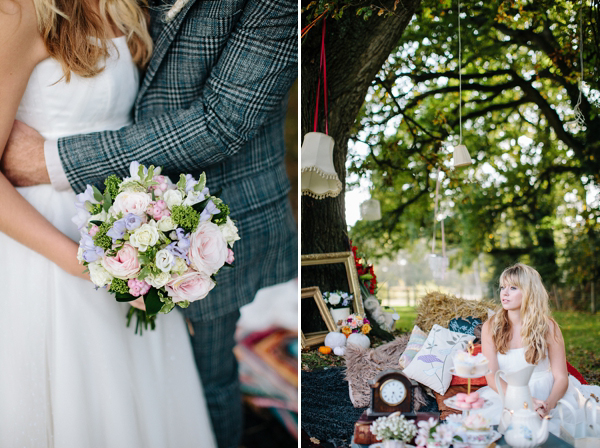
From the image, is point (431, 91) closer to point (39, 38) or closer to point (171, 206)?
point (171, 206)

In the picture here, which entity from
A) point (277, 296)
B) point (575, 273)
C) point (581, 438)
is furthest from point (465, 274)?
point (277, 296)

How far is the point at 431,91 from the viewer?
7.14 ft

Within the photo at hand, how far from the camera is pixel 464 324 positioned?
173 cm

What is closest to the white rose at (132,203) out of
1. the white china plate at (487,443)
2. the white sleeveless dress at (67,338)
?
the white sleeveless dress at (67,338)

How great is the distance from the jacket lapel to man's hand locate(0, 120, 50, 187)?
338mm

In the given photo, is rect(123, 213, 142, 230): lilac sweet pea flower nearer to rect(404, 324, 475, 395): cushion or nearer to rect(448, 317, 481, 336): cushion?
rect(404, 324, 475, 395): cushion

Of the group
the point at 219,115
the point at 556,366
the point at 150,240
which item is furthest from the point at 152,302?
the point at 556,366

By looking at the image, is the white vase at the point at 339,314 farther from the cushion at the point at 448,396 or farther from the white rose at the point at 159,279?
the white rose at the point at 159,279

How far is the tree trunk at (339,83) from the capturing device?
1766 mm

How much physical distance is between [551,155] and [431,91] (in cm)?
68

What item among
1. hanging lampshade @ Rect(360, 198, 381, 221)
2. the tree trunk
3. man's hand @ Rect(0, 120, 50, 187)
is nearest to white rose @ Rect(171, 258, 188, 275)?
man's hand @ Rect(0, 120, 50, 187)

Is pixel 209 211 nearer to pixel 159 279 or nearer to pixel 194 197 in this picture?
pixel 194 197

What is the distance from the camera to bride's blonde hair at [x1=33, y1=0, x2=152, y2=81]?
138cm

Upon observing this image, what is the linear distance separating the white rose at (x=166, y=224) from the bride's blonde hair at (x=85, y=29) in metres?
0.54
